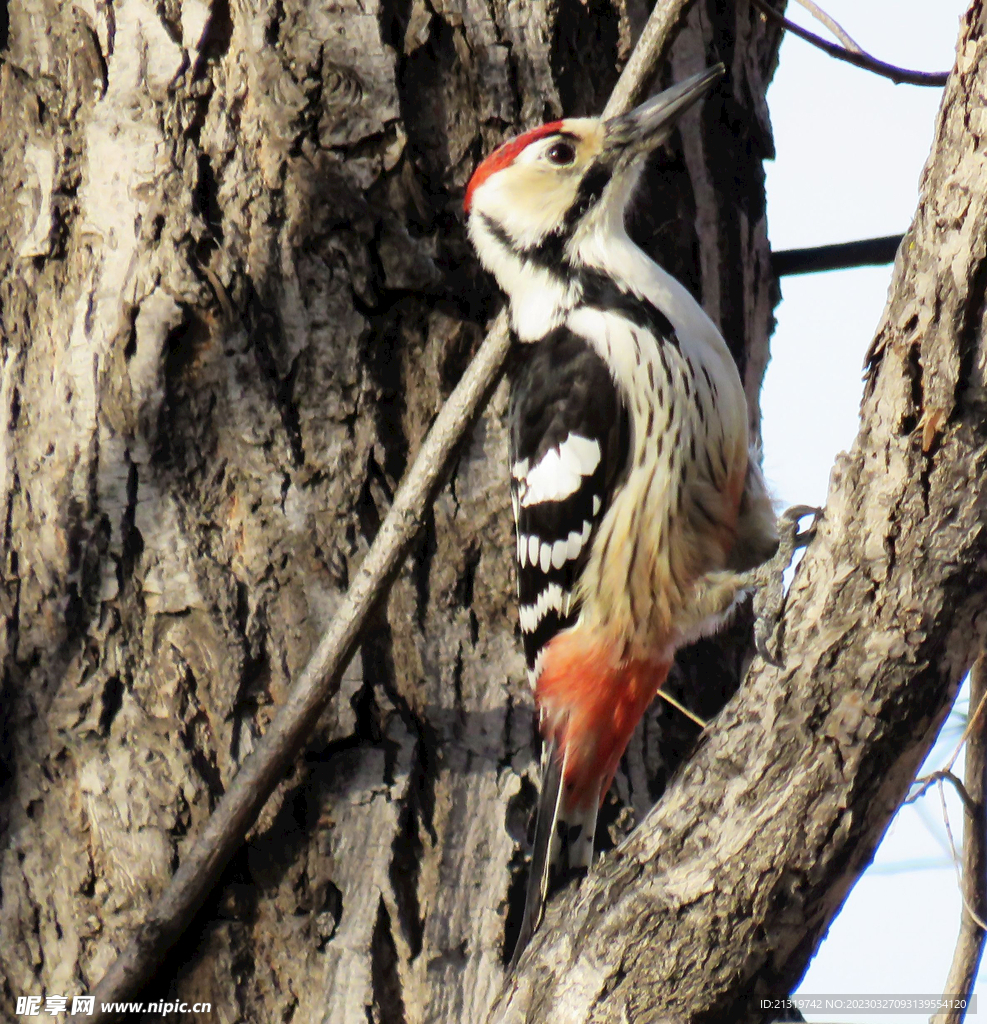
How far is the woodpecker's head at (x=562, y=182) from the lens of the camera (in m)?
3.01

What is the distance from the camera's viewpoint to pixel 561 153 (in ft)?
10.3

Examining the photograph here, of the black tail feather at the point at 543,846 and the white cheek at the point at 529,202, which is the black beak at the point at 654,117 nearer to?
the white cheek at the point at 529,202

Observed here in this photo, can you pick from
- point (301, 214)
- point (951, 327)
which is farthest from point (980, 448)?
point (301, 214)

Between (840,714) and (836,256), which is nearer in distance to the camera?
(840,714)

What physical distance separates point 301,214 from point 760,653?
1498mm

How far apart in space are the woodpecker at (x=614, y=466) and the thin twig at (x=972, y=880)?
2.18ft

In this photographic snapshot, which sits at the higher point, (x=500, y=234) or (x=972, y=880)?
(x=500, y=234)

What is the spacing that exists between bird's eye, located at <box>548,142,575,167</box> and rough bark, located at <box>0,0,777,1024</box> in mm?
171

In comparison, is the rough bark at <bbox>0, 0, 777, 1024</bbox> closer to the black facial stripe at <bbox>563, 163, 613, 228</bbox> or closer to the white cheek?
the white cheek

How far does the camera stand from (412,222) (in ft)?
9.39

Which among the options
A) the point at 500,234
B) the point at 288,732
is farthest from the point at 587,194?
the point at 288,732

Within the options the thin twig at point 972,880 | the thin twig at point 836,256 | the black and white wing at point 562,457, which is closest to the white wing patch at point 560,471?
the black and white wing at point 562,457

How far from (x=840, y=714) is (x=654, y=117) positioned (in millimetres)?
1776

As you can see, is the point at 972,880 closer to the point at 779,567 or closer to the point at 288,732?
the point at 779,567
